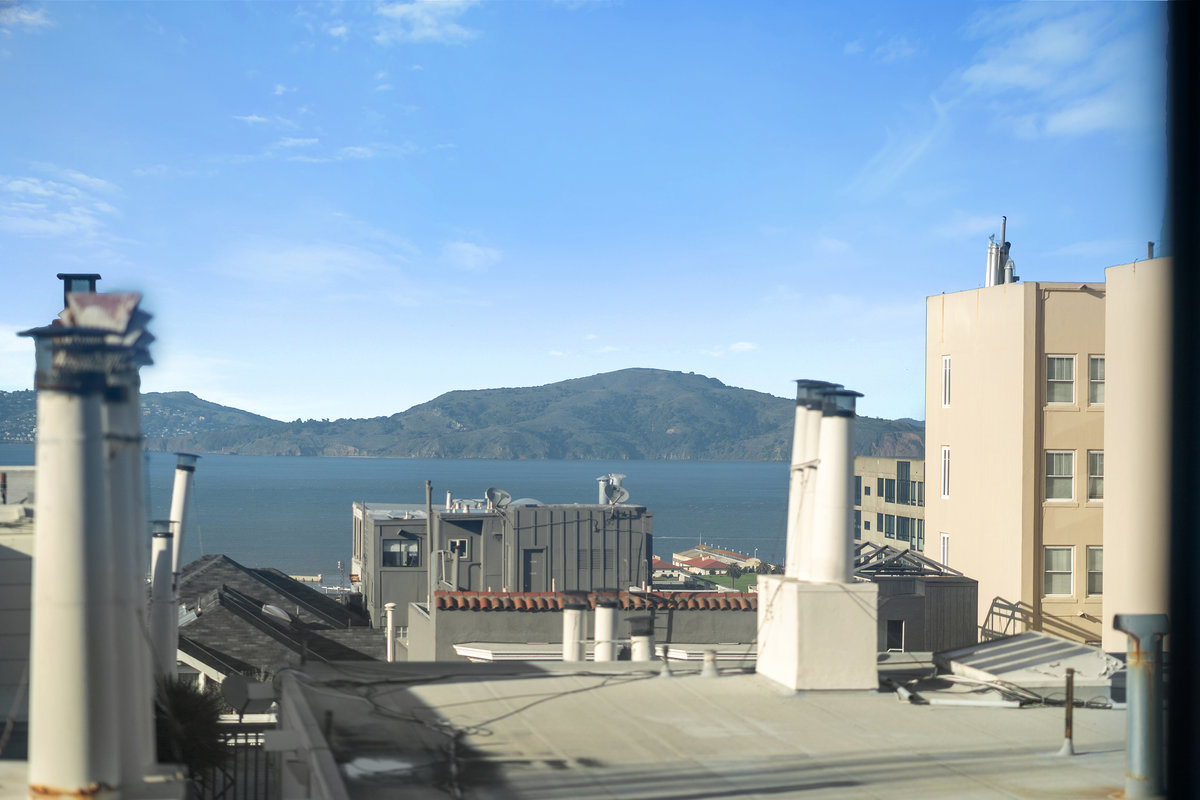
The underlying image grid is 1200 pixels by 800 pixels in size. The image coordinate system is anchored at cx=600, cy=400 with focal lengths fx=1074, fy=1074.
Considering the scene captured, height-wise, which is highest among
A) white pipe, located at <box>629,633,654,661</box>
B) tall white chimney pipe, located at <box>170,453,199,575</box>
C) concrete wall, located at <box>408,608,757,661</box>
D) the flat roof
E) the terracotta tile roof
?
tall white chimney pipe, located at <box>170,453,199,575</box>

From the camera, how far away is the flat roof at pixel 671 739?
768 centimetres

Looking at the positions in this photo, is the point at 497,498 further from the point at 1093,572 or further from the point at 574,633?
the point at 574,633

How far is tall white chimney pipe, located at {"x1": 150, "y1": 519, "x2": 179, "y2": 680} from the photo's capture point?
55.0 feet

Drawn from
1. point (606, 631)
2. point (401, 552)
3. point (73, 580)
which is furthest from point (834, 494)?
point (401, 552)

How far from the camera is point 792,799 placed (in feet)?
24.1

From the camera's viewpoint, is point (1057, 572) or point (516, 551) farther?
point (516, 551)

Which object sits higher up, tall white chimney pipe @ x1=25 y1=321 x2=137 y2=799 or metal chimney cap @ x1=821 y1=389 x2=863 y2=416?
metal chimney cap @ x1=821 y1=389 x2=863 y2=416

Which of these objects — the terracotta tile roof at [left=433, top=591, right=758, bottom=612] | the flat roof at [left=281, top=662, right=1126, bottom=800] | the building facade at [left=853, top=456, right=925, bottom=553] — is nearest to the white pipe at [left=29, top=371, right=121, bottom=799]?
the flat roof at [left=281, top=662, right=1126, bottom=800]

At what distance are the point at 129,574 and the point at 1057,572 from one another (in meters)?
21.6

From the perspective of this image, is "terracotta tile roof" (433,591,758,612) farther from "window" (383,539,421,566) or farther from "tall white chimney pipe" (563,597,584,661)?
"window" (383,539,421,566)

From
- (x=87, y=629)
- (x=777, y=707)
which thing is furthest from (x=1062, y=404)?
(x=87, y=629)

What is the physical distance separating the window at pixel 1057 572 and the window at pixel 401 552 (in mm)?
33922

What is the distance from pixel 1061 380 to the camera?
22828 millimetres

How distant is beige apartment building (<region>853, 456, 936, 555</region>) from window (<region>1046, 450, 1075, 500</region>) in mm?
42678
